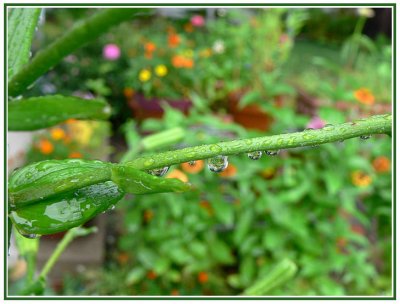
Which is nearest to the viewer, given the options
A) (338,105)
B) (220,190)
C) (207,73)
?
(220,190)

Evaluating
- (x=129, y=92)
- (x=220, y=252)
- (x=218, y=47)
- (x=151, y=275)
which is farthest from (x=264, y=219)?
(x=129, y=92)

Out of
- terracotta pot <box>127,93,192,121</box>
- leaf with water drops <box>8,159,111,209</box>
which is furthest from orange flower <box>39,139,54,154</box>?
leaf with water drops <box>8,159,111,209</box>

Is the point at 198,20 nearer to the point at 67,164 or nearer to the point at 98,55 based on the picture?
the point at 98,55

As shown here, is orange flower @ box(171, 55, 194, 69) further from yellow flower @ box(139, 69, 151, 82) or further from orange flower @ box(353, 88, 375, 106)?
orange flower @ box(353, 88, 375, 106)

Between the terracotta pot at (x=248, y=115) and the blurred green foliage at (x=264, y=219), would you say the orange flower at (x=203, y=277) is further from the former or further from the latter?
the terracotta pot at (x=248, y=115)

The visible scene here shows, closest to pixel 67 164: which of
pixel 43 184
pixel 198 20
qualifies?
pixel 43 184

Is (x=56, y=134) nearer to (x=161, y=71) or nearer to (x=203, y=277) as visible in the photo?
(x=161, y=71)
